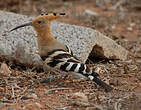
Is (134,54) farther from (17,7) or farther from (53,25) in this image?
(17,7)

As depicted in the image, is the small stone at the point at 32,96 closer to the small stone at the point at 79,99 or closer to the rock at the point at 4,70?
the small stone at the point at 79,99

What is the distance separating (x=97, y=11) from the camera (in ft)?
27.7

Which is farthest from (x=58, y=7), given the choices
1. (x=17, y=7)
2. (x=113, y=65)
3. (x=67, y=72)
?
(x=67, y=72)

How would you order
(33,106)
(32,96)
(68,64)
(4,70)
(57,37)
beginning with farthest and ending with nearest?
(57,37), (4,70), (68,64), (32,96), (33,106)

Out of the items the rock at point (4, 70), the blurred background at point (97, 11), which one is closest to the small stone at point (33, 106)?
the rock at point (4, 70)

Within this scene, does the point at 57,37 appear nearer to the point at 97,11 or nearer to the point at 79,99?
the point at 79,99

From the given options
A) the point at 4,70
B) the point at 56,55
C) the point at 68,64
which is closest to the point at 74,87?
the point at 68,64

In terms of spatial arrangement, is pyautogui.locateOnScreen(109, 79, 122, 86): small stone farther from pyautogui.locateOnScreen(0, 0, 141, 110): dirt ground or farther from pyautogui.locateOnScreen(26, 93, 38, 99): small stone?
pyautogui.locateOnScreen(26, 93, 38, 99): small stone

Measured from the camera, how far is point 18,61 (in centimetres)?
467

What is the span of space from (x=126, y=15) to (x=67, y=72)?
4.39 m

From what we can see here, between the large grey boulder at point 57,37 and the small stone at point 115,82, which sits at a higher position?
the large grey boulder at point 57,37

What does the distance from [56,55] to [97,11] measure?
4.41 meters

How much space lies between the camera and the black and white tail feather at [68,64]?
3.97 m

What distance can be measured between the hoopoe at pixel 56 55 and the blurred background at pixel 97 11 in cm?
239
